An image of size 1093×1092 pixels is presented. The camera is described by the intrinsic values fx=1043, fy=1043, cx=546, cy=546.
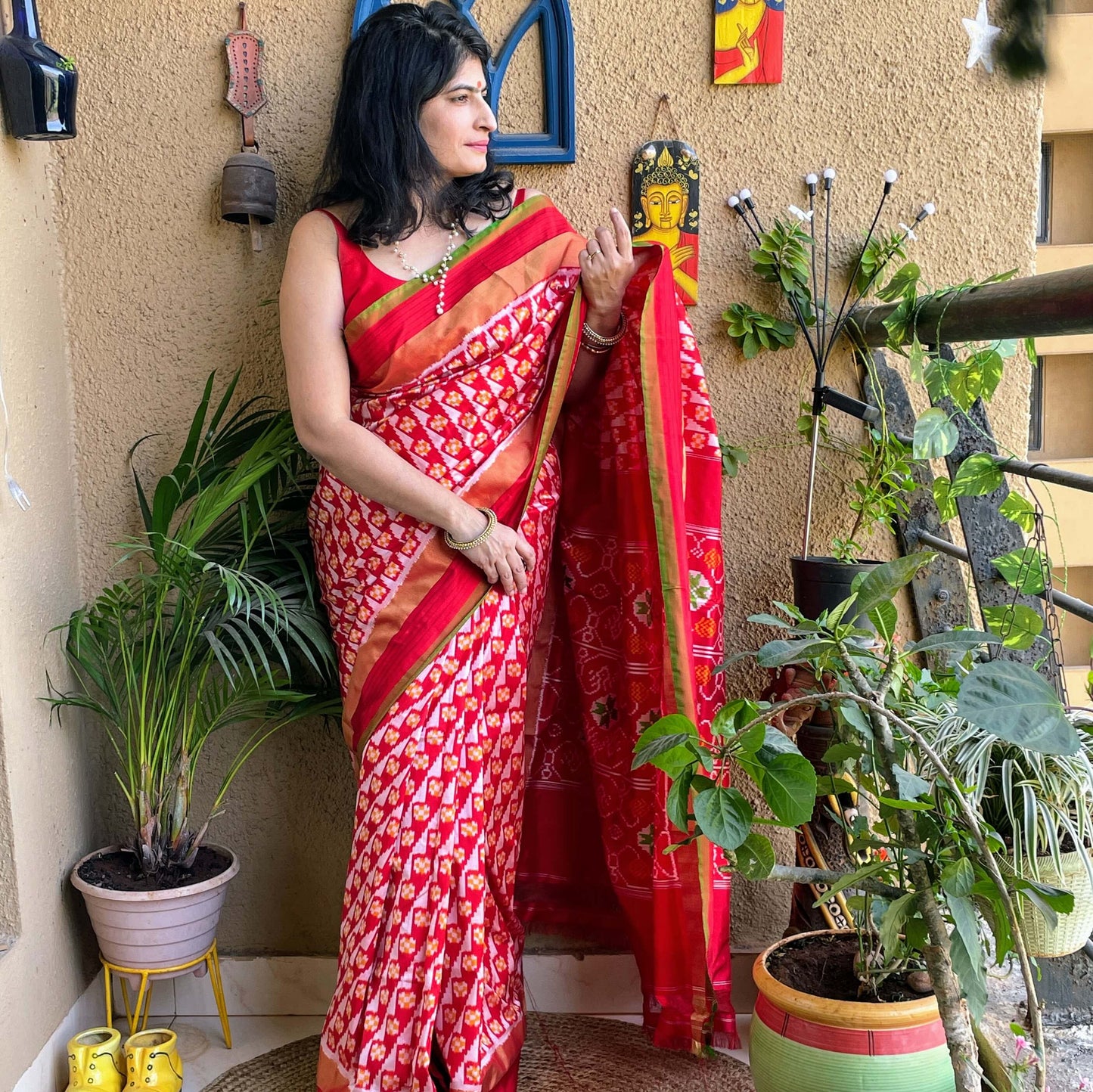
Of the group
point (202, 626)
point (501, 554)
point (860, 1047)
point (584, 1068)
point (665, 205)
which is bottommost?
point (584, 1068)

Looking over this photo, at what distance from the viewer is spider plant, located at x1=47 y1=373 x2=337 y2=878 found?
1.71 metres

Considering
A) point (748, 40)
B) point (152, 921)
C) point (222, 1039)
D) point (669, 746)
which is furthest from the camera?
point (222, 1039)

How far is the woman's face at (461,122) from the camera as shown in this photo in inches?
63.8

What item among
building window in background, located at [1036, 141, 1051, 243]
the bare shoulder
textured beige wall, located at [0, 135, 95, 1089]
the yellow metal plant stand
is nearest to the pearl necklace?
the bare shoulder

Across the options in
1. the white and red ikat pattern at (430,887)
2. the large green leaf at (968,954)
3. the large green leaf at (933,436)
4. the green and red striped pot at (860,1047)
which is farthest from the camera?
the white and red ikat pattern at (430,887)

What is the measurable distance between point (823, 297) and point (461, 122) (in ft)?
2.35

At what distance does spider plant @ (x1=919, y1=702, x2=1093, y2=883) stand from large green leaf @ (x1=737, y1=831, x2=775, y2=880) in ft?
0.89

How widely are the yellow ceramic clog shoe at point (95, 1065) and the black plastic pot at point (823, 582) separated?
1.37 meters

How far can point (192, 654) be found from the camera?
176cm

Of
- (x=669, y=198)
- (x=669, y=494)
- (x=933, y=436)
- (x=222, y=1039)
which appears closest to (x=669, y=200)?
(x=669, y=198)

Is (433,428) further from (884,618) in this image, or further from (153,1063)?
(153,1063)

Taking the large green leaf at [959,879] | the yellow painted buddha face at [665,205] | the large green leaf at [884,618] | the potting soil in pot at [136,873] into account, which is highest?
the yellow painted buddha face at [665,205]

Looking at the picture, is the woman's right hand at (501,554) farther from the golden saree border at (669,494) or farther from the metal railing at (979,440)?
the metal railing at (979,440)

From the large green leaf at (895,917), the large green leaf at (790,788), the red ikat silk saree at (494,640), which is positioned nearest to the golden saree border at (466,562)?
the red ikat silk saree at (494,640)
